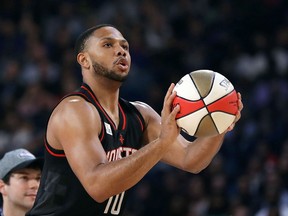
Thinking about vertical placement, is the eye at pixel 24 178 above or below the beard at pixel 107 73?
below

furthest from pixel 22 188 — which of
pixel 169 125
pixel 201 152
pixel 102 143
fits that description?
pixel 169 125

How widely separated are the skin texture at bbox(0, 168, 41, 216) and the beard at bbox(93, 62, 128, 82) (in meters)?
1.21

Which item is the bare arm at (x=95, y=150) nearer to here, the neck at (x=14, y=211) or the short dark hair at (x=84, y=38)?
the short dark hair at (x=84, y=38)

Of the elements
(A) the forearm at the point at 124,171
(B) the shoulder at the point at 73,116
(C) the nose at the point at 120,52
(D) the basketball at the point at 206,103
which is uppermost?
(C) the nose at the point at 120,52

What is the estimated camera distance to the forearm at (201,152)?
4820mm

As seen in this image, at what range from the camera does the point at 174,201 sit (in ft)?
32.0

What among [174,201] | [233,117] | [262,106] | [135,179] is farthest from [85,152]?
[262,106]

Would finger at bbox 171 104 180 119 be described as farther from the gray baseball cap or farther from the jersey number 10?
the gray baseball cap

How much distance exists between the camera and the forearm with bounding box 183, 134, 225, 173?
482 centimetres

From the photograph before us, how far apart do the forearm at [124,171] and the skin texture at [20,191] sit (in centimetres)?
144

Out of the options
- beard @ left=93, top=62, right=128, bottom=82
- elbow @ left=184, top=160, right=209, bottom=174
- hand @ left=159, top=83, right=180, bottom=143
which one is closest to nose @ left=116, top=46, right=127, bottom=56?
beard @ left=93, top=62, right=128, bottom=82

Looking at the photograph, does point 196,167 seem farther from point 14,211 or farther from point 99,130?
point 14,211

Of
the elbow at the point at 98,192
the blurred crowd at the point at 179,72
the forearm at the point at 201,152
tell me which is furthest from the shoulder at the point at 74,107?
the blurred crowd at the point at 179,72

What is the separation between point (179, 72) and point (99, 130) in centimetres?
727
